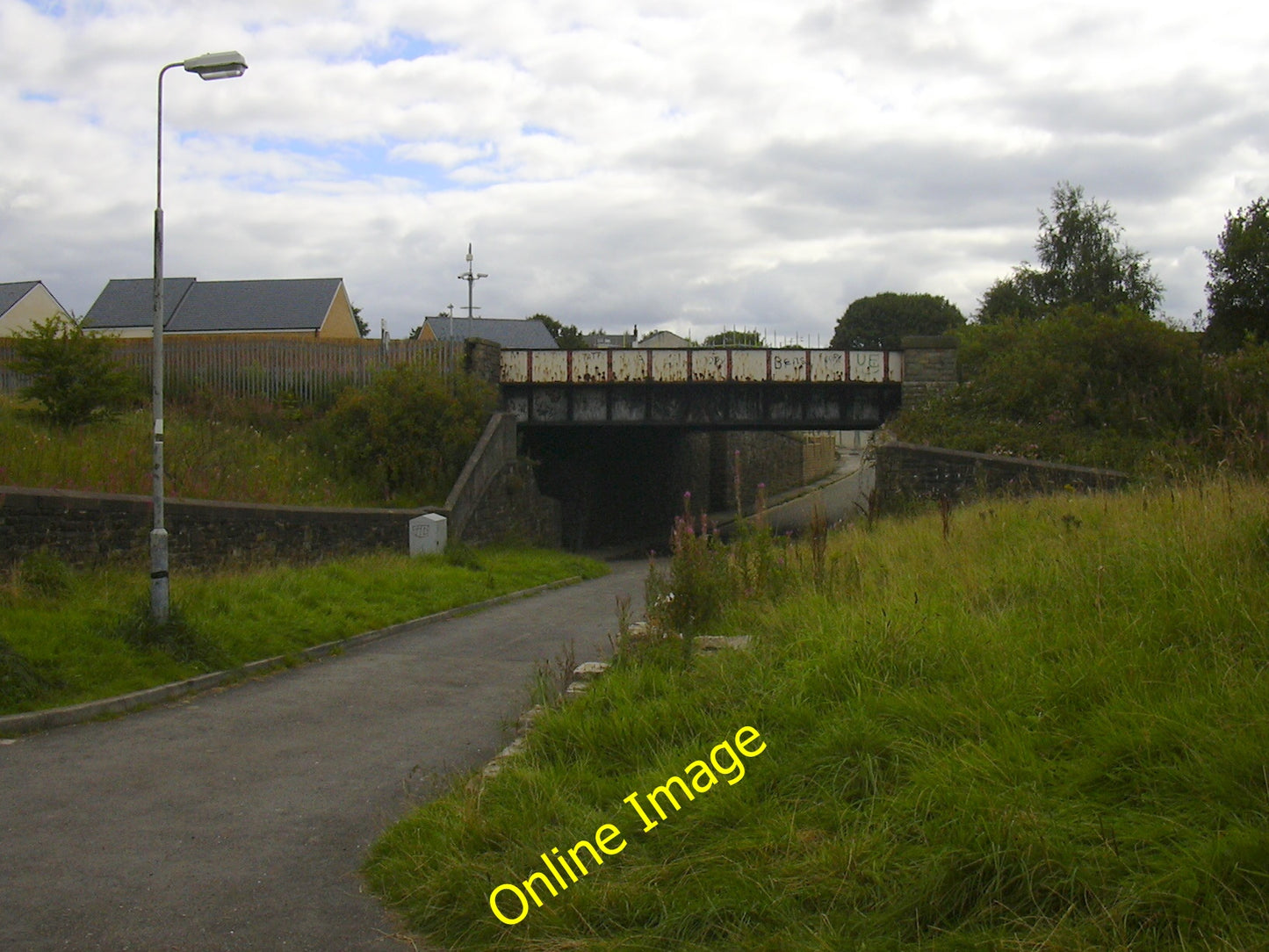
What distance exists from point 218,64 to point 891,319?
267 ft

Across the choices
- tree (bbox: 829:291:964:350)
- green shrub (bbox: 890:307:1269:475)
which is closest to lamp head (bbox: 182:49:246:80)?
green shrub (bbox: 890:307:1269:475)

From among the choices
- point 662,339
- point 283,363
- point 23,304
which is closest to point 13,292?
point 23,304

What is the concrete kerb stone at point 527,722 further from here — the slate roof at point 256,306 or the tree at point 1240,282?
the slate roof at point 256,306

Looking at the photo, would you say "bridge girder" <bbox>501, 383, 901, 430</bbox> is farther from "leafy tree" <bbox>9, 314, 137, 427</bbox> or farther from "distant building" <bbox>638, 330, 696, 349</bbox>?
"distant building" <bbox>638, 330, 696, 349</bbox>

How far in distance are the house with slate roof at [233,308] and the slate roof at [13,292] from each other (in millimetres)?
4963

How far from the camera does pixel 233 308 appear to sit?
174ft

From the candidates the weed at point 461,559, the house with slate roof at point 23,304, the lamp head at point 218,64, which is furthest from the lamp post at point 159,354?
the house with slate roof at point 23,304

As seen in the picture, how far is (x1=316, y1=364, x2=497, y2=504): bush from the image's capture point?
2486 cm

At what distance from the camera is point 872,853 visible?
15.0 feet

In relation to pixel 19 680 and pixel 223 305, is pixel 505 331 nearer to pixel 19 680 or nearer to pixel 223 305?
pixel 223 305

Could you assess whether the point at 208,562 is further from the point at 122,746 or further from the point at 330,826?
the point at 330,826

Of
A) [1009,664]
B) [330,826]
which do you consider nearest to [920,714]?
[1009,664]

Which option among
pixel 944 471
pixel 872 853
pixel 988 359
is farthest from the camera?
pixel 988 359

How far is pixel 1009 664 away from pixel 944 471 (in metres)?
17.9
